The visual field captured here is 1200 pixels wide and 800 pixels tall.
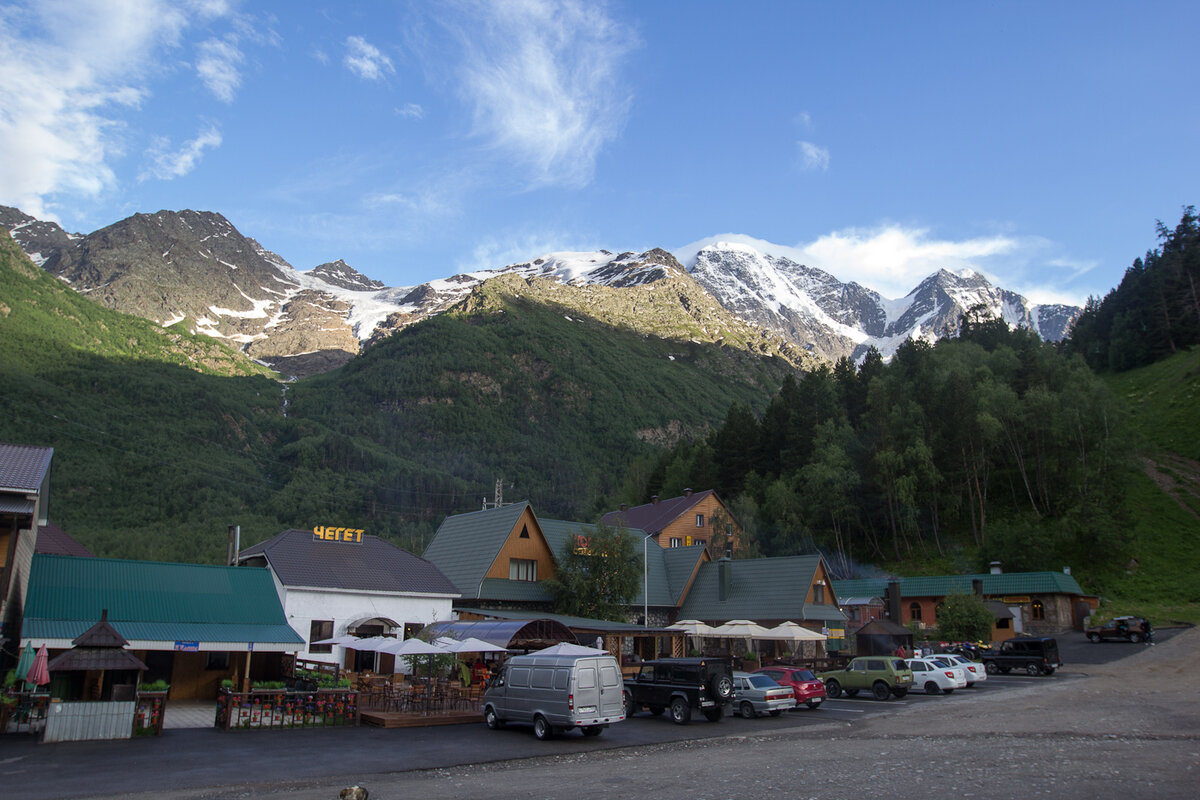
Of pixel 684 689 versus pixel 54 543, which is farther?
pixel 54 543

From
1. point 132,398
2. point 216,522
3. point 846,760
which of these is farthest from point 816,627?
point 132,398

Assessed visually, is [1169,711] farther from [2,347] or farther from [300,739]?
[2,347]

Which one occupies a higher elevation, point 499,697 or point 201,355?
point 201,355

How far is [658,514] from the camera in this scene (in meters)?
73.3

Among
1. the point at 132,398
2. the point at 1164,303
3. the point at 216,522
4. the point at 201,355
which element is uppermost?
the point at 201,355

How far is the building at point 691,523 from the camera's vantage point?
69312 mm

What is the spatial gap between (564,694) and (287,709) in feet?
29.9

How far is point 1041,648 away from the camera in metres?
41.8

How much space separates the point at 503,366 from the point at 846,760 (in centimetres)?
16080

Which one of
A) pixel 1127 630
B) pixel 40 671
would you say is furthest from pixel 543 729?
pixel 1127 630

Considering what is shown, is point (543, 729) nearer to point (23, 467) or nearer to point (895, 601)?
point (23, 467)

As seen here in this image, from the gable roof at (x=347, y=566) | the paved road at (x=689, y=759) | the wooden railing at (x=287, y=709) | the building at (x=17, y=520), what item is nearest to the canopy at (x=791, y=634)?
the paved road at (x=689, y=759)

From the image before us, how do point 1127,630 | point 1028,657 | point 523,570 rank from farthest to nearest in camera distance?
point 1127,630 → point 523,570 → point 1028,657

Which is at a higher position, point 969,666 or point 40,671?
point 40,671
